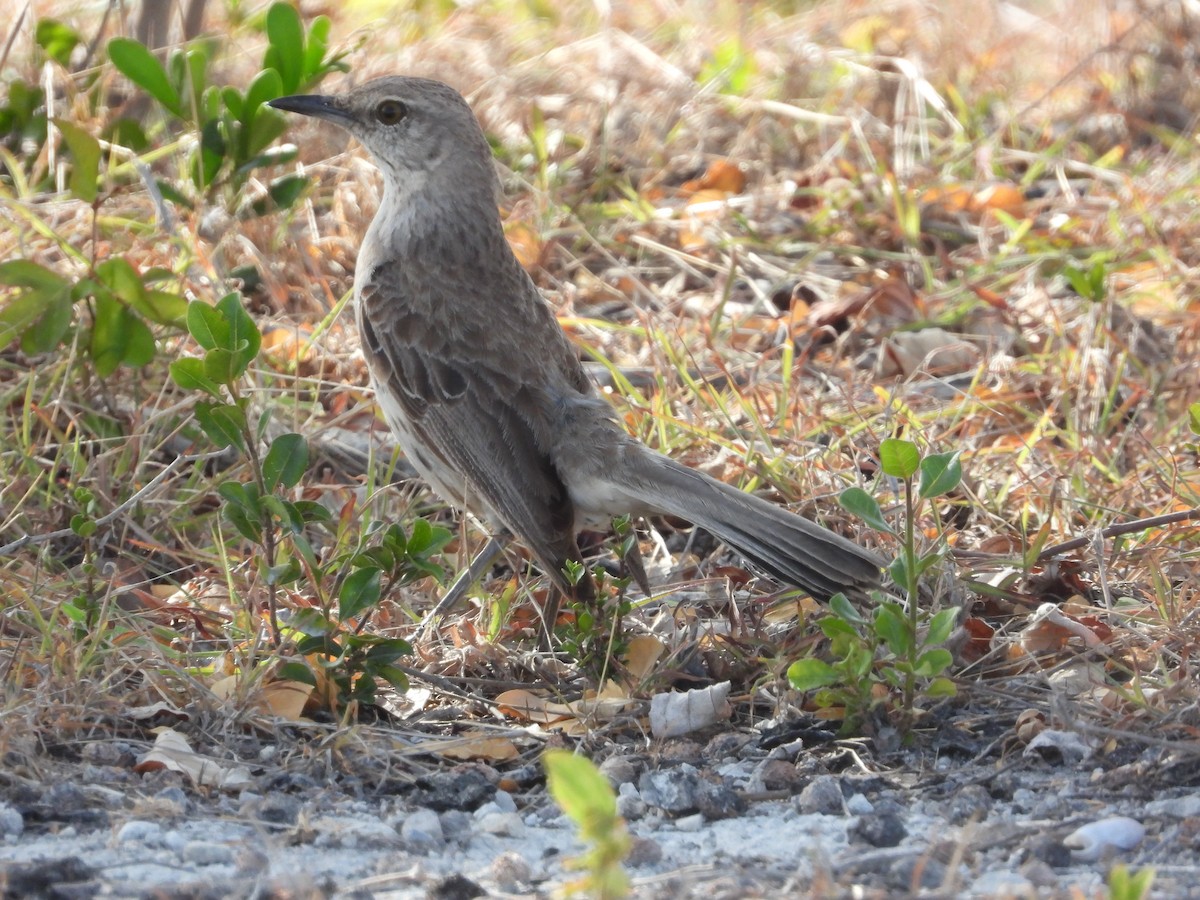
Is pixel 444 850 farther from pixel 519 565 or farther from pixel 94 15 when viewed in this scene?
pixel 94 15

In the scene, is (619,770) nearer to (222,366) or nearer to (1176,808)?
(1176,808)

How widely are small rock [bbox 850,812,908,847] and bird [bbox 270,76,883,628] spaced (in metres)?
0.90

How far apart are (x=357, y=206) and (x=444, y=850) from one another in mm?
4742

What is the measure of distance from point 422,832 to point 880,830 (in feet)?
3.50

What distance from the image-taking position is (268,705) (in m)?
4.24

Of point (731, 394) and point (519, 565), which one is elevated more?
point (731, 394)

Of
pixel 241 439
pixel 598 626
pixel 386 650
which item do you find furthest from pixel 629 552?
pixel 241 439

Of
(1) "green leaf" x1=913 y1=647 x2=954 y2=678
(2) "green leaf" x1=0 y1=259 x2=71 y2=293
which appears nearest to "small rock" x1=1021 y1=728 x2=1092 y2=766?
(1) "green leaf" x1=913 y1=647 x2=954 y2=678

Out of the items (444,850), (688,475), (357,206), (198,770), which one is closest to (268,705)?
(198,770)

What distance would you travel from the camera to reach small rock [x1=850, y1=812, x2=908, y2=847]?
3518mm

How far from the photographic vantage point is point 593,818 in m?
2.79

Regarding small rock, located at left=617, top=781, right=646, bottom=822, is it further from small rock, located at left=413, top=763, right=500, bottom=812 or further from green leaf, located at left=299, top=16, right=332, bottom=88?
green leaf, located at left=299, top=16, right=332, bottom=88

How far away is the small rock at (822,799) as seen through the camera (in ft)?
12.4

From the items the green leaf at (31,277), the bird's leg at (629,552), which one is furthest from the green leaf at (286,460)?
the green leaf at (31,277)
